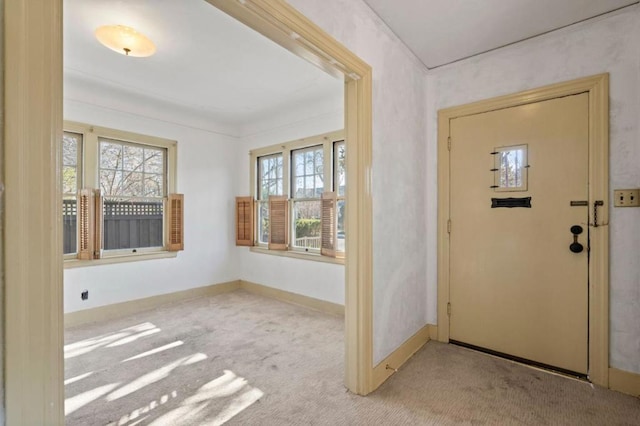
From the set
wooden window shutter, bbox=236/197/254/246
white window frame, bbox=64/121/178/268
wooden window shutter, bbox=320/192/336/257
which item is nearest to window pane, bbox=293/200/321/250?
wooden window shutter, bbox=320/192/336/257

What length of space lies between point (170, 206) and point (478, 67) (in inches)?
156

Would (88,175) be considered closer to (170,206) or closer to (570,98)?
(170,206)

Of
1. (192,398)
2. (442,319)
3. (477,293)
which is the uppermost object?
(477,293)

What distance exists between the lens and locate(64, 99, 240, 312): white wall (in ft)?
11.5

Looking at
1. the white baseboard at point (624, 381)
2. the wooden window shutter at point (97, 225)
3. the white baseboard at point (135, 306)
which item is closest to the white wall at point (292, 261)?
the white baseboard at point (135, 306)

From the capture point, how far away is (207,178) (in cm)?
462

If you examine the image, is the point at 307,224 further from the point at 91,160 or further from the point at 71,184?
the point at 71,184

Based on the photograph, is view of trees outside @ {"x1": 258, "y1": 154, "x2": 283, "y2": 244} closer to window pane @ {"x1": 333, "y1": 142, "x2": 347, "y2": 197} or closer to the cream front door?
window pane @ {"x1": 333, "y1": 142, "x2": 347, "y2": 197}

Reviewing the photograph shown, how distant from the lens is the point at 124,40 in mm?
2393

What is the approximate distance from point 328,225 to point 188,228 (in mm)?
2143

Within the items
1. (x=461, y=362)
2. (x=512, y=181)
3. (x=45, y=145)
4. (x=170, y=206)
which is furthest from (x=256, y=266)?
(x=45, y=145)

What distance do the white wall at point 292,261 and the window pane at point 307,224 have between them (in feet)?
0.87

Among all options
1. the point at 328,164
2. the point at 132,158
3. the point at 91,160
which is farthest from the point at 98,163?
the point at 328,164

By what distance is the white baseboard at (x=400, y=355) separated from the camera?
2.14 m
